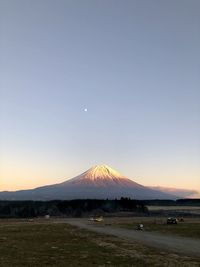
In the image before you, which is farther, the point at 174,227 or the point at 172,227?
the point at 172,227

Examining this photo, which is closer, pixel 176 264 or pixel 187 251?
pixel 176 264

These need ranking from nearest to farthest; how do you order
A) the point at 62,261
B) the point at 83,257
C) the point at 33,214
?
the point at 62,261, the point at 83,257, the point at 33,214

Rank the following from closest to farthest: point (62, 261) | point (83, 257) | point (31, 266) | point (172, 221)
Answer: point (31, 266) < point (62, 261) < point (83, 257) < point (172, 221)

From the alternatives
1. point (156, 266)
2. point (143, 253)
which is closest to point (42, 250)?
point (143, 253)

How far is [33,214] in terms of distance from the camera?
19912cm

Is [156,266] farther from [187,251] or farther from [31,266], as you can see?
[187,251]

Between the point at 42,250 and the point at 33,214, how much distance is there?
163038 mm

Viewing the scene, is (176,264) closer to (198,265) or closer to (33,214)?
(198,265)

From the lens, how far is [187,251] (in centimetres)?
3959

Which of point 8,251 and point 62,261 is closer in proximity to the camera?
point 62,261

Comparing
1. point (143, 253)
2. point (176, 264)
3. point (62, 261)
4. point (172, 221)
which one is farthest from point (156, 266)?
point (172, 221)

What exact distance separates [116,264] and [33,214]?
173 meters

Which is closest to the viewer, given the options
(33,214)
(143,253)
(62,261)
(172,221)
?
(62,261)

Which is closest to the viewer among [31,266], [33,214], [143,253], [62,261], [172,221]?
[31,266]
